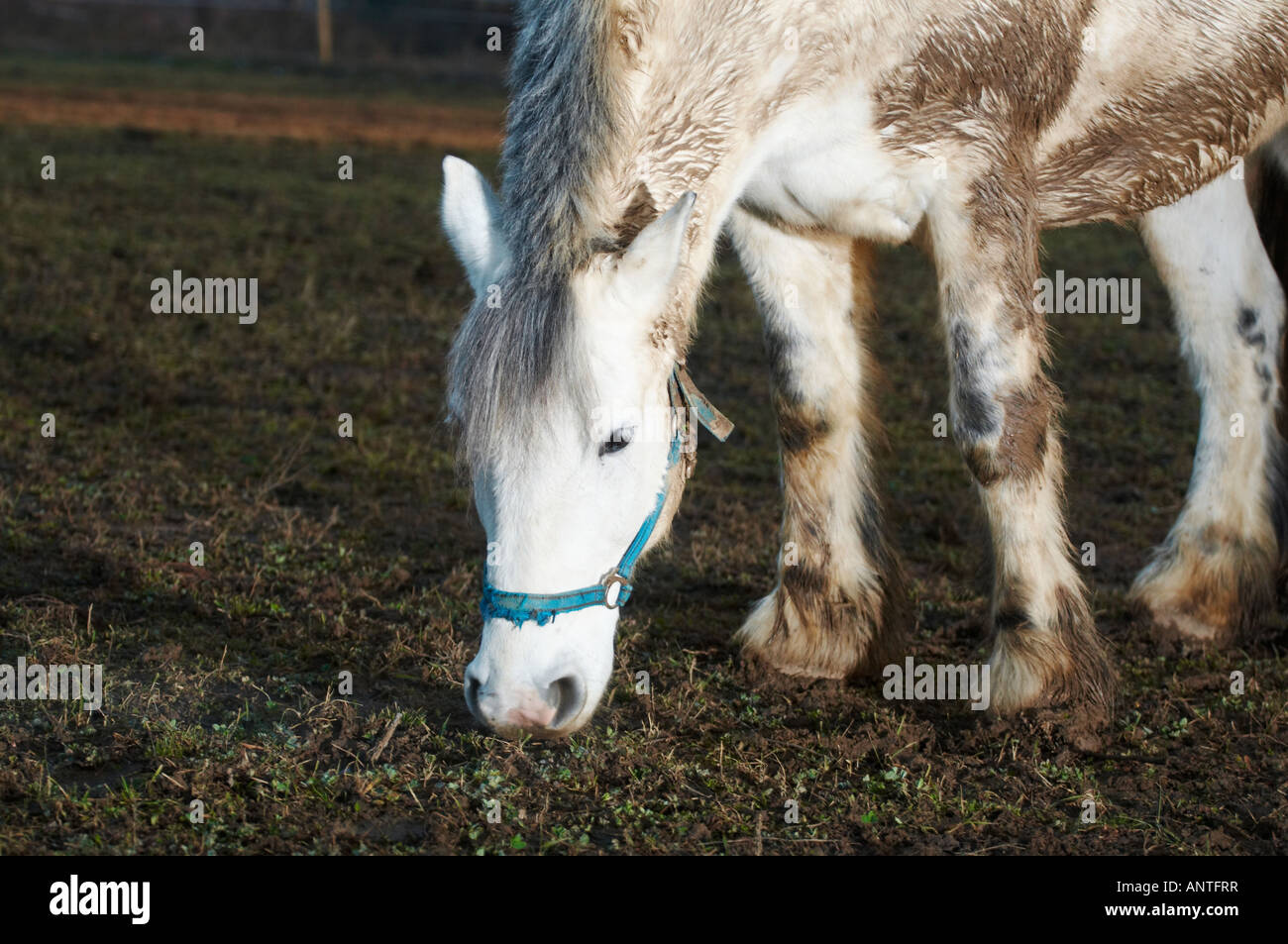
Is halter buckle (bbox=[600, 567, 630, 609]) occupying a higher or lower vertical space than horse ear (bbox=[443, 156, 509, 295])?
lower

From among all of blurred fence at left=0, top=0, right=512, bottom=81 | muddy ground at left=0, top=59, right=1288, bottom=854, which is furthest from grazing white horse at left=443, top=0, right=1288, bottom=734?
blurred fence at left=0, top=0, right=512, bottom=81

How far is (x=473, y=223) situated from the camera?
123 inches

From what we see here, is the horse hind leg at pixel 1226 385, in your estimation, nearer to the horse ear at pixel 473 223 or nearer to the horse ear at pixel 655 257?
the horse ear at pixel 655 257

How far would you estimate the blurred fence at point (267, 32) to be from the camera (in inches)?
933

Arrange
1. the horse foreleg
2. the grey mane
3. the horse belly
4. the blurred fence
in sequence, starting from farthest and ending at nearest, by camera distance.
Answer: the blurred fence
the horse foreleg
the horse belly
the grey mane

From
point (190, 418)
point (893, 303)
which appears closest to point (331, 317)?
point (190, 418)

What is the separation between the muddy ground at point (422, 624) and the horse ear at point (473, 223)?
1.26 ft

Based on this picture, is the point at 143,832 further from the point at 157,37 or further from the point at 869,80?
the point at 157,37

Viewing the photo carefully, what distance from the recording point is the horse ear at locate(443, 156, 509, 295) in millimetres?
3082

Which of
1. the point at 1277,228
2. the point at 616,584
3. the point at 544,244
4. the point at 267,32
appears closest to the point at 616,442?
the point at 616,584

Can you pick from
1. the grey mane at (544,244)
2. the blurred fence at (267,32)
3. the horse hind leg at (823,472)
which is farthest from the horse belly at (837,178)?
the blurred fence at (267,32)

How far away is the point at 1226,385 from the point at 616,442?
2745 millimetres

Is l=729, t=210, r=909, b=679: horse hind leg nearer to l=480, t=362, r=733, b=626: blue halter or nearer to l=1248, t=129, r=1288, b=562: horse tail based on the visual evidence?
l=480, t=362, r=733, b=626: blue halter

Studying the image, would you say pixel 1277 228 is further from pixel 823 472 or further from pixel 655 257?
pixel 655 257
